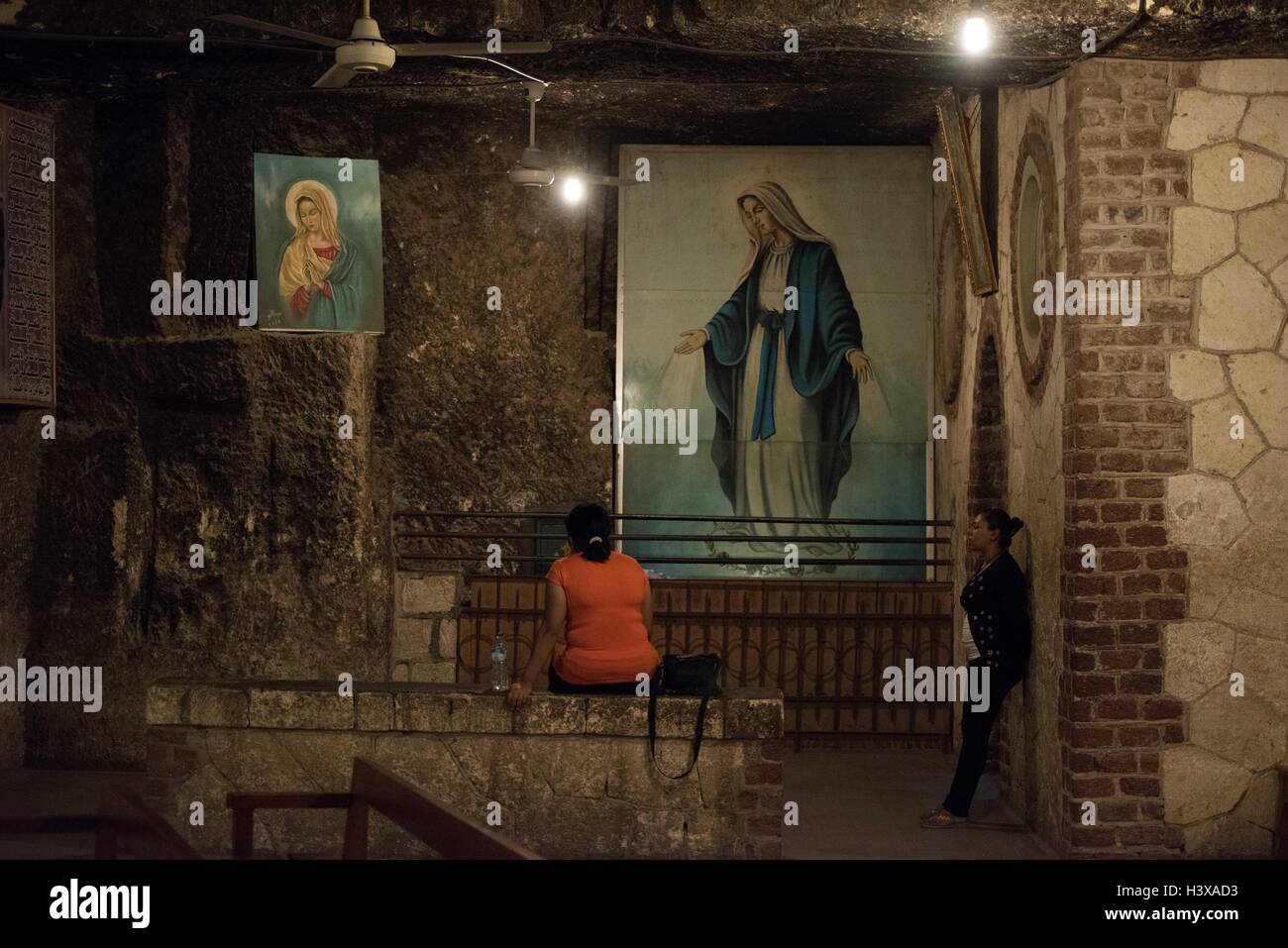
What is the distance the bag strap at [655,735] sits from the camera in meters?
7.26

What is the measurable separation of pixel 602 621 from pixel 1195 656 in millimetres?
2813

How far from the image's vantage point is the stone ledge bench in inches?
288

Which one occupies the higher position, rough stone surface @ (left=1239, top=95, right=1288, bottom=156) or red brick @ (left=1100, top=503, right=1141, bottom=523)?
rough stone surface @ (left=1239, top=95, right=1288, bottom=156)

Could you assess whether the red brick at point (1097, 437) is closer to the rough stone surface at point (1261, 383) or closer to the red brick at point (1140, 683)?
the rough stone surface at point (1261, 383)

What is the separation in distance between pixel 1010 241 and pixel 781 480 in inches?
154

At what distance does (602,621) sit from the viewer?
7.35m

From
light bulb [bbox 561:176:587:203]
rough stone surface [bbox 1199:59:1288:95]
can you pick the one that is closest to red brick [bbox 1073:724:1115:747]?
rough stone surface [bbox 1199:59:1288:95]

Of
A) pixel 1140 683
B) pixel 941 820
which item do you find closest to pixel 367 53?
pixel 1140 683

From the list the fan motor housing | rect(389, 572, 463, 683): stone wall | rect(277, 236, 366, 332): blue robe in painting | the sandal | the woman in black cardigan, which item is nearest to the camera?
the fan motor housing

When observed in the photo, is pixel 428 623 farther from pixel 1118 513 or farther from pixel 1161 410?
pixel 1161 410

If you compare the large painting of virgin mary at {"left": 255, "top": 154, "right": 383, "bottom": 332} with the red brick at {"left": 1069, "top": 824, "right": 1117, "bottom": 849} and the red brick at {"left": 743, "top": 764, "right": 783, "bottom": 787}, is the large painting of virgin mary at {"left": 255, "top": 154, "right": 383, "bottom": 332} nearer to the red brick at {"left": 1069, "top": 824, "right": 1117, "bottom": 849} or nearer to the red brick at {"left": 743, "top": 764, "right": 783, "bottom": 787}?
the red brick at {"left": 743, "top": 764, "right": 783, "bottom": 787}

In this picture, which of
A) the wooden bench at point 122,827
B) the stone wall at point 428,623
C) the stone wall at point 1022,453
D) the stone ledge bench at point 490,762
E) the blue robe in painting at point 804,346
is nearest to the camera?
the wooden bench at point 122,827

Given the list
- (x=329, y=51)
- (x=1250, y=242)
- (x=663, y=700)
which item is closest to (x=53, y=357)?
(x=329, y=51)

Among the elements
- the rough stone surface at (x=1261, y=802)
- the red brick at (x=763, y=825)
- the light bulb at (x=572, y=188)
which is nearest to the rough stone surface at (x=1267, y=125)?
the rough stone surface at (x=1261, y=802)
